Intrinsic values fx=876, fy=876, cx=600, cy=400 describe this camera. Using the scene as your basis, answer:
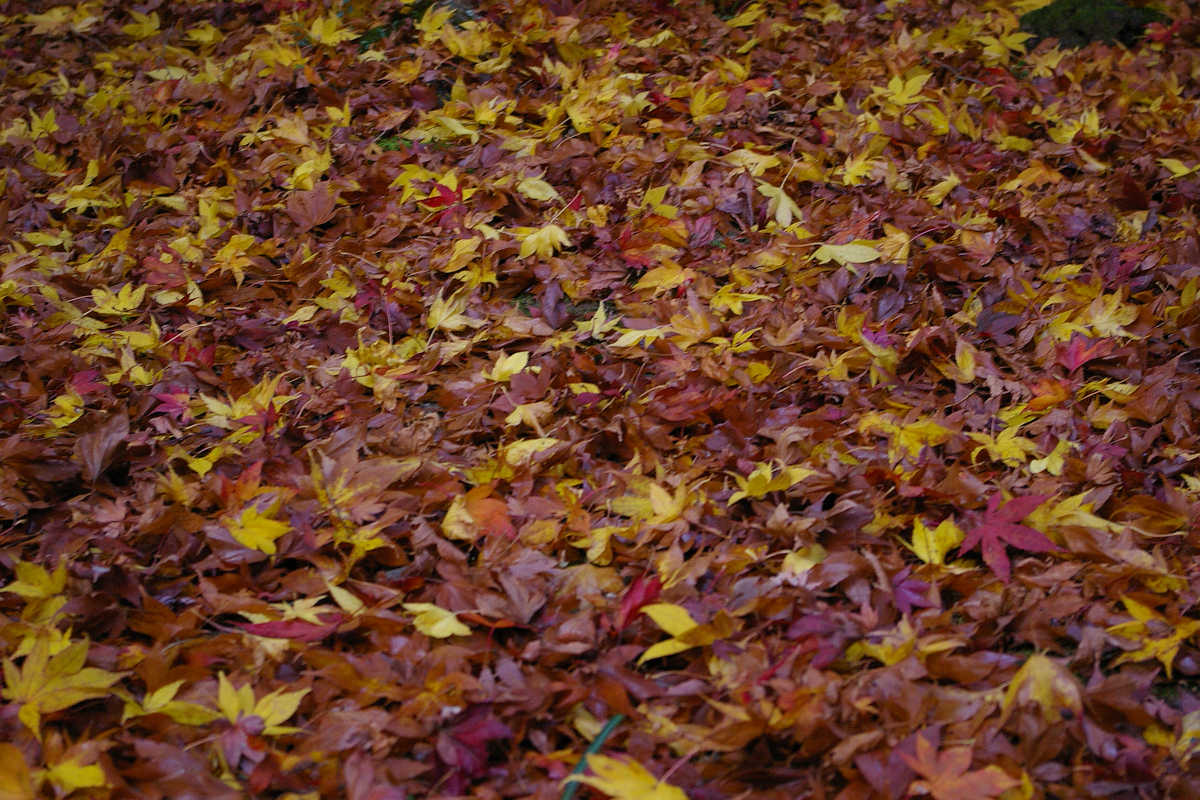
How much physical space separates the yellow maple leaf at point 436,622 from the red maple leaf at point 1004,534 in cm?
83

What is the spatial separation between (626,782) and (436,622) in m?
0.40

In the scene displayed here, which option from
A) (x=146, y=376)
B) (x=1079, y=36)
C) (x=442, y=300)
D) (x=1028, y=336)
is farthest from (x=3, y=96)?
(x=1079, y=36)

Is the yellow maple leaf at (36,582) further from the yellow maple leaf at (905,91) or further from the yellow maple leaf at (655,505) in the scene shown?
the yellow maple leaf at (905,91)

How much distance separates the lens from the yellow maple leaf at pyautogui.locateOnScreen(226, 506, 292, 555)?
1.43 m

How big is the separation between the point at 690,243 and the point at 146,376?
1.27 m

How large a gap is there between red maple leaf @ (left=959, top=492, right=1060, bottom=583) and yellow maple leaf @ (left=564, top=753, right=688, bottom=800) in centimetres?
65

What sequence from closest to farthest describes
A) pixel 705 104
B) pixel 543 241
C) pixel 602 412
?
pixel 602 412 < pixel 543 241 < pixel 705 104

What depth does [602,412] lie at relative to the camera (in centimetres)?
173

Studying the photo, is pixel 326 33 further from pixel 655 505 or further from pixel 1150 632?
pixel 1150 632

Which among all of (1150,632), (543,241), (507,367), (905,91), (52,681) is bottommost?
(1150,632)

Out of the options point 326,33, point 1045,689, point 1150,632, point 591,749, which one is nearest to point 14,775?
point 591,749

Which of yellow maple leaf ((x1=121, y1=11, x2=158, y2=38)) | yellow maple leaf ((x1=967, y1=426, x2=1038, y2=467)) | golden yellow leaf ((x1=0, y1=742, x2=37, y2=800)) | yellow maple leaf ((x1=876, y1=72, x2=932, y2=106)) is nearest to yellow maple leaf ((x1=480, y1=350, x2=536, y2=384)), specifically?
yellow maple leaf ((x1=967, y1=426, x2=1038, y2=467))

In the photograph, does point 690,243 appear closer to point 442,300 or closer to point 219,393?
point 442,300

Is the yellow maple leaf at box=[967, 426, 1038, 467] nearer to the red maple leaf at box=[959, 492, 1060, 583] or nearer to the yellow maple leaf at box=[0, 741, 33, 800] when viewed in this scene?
the red maple leaf at box=[959, 492, 1060, 583]
